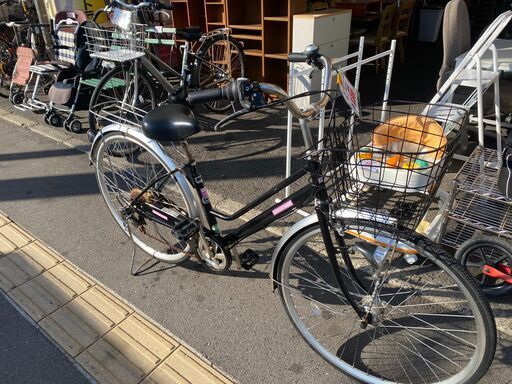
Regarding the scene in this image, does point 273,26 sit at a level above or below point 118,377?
above

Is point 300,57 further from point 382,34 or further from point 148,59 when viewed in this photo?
point 382,34

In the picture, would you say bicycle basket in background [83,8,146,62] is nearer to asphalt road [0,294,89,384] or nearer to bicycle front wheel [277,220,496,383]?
asphalt road [0,294,89,384]

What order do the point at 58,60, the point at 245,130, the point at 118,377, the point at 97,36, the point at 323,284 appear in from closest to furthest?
the point at 118,377 < the point at 323,284 < the point at 97,36 < the point at 245,130 < the point at 58,60

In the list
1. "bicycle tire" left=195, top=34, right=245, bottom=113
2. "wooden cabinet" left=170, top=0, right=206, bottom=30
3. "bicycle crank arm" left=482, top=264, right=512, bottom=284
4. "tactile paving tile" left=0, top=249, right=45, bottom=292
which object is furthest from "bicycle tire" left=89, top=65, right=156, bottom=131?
"bicycle crank arm" left=482, top=264, right=512, bottom=284

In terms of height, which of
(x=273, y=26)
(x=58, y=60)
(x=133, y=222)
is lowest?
(x=133, y=222)

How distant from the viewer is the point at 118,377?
6.67ft

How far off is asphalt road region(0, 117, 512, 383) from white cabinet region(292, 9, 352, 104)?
4.03ft

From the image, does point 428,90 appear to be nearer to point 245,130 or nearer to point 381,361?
point 245,130

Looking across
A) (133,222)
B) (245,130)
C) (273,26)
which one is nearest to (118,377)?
(133,222)

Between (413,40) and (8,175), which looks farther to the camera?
(413,40)

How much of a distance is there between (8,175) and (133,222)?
2278 millimetres

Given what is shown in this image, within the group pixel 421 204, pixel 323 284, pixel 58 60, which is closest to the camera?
pixel 421 204

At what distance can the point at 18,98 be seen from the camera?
5.98 m

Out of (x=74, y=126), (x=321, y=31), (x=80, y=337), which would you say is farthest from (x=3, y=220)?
(x=321, y=31)
